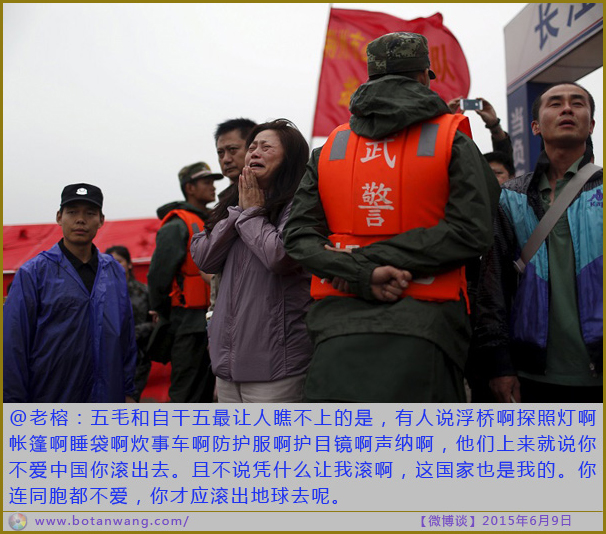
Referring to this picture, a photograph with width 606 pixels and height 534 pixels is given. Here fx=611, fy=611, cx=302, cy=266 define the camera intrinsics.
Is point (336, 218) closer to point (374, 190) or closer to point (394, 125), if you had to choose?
point (374, 190)

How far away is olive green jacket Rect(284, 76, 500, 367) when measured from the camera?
203 cm

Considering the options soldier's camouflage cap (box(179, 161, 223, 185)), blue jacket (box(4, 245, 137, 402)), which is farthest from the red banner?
blue jacket (box(4, 245, 137, 402))

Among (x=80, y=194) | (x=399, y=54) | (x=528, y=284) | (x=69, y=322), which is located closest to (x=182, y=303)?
(x=69, y=322)

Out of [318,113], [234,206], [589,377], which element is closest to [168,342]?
[234,206]

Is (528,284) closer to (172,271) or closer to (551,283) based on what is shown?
(551,283)

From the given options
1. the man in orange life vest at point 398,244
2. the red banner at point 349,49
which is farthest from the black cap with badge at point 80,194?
the red banner at point 349,49

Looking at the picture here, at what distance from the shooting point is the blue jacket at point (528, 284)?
242 centimetres

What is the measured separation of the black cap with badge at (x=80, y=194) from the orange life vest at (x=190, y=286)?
65cm

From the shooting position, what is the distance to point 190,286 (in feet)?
13.6

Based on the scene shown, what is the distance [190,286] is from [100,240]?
184 inches

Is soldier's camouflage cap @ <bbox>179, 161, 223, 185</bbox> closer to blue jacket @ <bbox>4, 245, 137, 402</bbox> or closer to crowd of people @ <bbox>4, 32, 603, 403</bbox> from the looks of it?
crowd of people @ <bbox>4, 32, 603, 403</bbox>

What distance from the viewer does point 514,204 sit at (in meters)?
2.74

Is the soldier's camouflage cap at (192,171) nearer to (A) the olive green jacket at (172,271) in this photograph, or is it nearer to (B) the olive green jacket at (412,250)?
(A) the olive green jacket at (172,271)

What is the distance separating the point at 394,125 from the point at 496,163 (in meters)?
2.28
